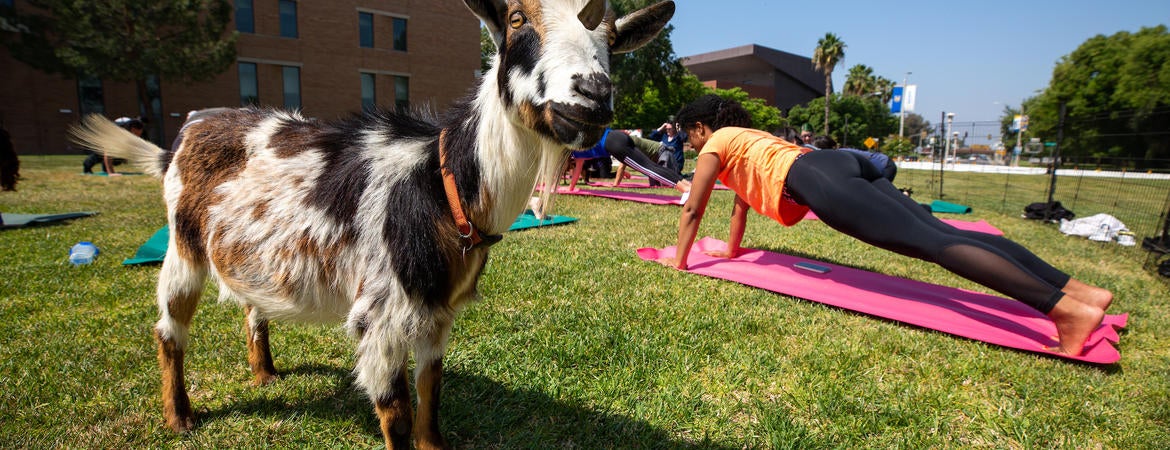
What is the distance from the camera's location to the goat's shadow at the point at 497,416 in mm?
2645

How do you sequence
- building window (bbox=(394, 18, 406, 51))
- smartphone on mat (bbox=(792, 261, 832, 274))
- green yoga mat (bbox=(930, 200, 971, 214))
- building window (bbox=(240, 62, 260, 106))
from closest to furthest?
smartphone on mat (bbox=(792, 261, 832, 274)), green yoga mat (bbox=(930, 200, 971, 214)), building window (bbox=(240, 62, 260, 106)), building window (bbox=(394, 18, 406, 51))

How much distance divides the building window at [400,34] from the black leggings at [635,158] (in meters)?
29.1

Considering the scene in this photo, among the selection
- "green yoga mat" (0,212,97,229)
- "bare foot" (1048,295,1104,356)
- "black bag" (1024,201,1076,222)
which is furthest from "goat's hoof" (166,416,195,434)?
"black bag" (1024,201,1076,222)

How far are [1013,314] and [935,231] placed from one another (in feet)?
5.12

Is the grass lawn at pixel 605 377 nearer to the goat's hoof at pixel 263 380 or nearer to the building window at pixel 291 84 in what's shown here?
the goat's hoof at pixel 263 380

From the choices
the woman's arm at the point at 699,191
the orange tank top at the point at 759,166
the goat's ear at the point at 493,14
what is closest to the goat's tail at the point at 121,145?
the goat's ear at the point at 493,14

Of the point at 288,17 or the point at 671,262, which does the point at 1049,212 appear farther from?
the point at 288,17

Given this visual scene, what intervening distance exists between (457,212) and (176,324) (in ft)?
5.90

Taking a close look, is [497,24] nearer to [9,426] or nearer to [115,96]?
[9,426]

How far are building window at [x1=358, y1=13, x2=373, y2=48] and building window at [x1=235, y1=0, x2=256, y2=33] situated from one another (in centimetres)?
586

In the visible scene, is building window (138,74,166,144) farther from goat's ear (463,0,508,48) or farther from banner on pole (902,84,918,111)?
banner on pole (902,84,918,111)

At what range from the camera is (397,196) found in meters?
2.13

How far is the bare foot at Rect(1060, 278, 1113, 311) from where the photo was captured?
3.56 metres

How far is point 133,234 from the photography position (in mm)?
6953
